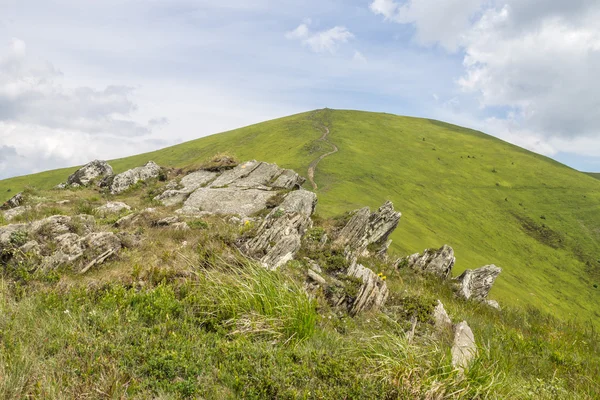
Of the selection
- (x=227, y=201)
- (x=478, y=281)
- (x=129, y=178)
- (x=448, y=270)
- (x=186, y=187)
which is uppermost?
(x=129, y=178)

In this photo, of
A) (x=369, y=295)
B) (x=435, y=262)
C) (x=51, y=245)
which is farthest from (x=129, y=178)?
(x=369, y=295)

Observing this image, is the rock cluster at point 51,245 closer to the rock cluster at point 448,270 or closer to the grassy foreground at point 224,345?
Answer: the grassy foreground at point 224,345

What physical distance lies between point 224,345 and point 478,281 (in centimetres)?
1935

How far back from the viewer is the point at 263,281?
9180 mm

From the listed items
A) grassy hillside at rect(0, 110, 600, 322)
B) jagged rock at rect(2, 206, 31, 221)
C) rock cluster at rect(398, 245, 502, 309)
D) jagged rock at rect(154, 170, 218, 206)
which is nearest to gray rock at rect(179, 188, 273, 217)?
jagged rock at rect(154, 170, 218, 206)

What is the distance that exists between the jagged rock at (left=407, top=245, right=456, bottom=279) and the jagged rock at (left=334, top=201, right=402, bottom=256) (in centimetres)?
302

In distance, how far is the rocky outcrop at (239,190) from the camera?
27.0 m

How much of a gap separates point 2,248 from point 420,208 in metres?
81.1

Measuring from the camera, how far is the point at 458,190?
4050 inches

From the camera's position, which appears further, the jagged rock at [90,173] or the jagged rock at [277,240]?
the jagged rock at [90,173]

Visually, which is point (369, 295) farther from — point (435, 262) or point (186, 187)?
point (186, 187)

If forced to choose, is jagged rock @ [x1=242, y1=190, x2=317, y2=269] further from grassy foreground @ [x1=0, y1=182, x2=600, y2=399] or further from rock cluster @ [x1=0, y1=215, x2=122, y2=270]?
rock cluster @ [x1=0, y1=215, x2=122, y2=270]

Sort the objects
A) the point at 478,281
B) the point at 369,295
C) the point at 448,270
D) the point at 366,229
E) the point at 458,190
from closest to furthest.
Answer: the point at 369,295 → the point at 448,270 → the point at 478,281 → the point at 366,229 → the point at 458,190

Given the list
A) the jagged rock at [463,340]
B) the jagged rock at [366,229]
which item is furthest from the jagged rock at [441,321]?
the jagged rock at [366,229]
